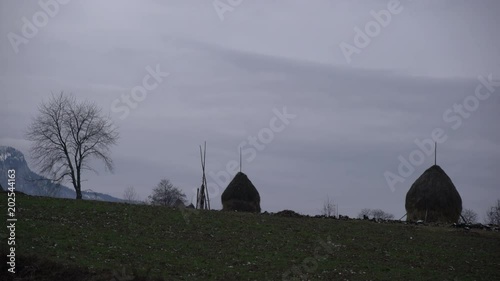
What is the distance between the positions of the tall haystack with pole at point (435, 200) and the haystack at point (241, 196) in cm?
1076

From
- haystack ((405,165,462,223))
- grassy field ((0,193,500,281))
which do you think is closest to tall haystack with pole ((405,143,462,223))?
haystack ((405,165,462,223))

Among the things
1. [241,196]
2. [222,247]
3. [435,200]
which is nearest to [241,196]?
[241,196]

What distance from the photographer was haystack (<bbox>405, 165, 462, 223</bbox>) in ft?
132

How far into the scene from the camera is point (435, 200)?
40.3 metres

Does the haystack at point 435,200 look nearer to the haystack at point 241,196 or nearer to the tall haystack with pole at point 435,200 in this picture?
the tall haystack with pole at point 435,200

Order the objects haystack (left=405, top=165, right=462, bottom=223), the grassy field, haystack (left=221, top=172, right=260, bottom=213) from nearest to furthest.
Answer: the grassy field
haystack (left=405, top=165, right=462, bottom=223)
haystack (left=221, top=172, right=260, bottom=213)

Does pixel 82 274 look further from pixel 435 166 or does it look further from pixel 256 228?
pixel 435 166

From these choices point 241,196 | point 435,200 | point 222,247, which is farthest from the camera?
point 241,196

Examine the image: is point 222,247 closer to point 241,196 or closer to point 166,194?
point 241,196

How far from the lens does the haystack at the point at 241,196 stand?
43656mm

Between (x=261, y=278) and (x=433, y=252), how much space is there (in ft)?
31.7

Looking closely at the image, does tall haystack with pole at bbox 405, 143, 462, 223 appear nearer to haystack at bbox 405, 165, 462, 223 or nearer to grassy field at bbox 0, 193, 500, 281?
haystack at bbox 405, 165, 462, 223

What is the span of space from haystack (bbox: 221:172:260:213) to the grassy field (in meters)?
10.2

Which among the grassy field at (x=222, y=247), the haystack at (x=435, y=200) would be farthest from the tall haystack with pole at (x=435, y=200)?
the grassy field at (x=222, y=247)
